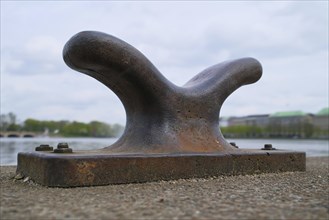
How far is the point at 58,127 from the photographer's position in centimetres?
10312

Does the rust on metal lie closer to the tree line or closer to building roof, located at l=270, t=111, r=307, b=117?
the tree line

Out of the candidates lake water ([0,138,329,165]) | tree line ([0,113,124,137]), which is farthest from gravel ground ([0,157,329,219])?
tree line ([0,113,124,137])

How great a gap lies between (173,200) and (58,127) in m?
102

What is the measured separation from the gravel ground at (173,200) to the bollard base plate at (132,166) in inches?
6.6

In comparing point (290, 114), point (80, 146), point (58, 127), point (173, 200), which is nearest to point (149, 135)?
point (173, 200)

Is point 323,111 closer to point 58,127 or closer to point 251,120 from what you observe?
point 251,120

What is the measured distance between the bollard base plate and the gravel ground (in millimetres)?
169

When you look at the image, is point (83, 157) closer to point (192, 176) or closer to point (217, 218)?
point (192, 176)

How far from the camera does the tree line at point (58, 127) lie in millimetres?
91562

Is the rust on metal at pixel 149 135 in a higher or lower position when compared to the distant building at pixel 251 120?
lower

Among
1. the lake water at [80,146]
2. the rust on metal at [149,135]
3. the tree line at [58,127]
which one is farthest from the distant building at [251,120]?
the rust on metal at [149,135]

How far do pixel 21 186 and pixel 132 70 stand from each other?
7.92ft

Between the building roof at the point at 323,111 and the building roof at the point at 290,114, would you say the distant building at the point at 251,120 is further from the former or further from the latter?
the building roof at the point at 323,111

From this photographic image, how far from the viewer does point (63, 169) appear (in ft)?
17.2
